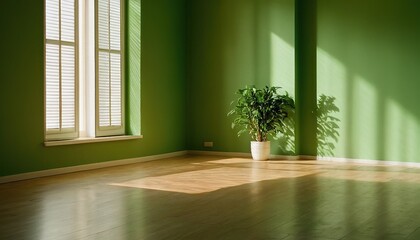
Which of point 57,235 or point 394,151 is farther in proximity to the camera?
point 394,151

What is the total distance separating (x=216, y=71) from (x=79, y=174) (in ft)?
11.1

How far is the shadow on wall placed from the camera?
29.5 feet

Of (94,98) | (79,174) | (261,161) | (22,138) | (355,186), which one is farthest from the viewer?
(261,161)

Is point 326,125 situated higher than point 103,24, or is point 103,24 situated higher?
point 103,24

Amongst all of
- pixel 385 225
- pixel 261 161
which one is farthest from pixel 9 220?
pixel 261 161

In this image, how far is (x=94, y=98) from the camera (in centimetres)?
833

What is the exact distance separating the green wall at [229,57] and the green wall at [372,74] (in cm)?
63

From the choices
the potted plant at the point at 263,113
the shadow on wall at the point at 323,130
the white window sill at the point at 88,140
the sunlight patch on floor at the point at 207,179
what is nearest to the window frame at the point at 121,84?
the white window sill at the point at 88,140

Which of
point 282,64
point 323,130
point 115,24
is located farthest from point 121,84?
point 323,130

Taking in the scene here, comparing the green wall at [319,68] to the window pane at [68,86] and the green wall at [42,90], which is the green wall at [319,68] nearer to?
the green wall at [42,90]

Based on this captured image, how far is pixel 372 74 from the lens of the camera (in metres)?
8.61

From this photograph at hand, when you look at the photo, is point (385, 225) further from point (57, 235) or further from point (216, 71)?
point (216, 71)

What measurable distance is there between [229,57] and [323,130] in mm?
2046

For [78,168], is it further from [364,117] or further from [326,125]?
[364,117]
